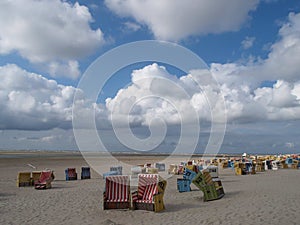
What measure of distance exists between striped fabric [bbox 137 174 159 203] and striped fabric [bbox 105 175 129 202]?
1.64 ft

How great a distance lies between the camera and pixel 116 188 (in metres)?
10.9

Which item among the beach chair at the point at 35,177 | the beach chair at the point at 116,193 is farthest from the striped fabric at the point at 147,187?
the beach chair at the point at 35,177

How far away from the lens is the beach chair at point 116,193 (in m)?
10.6

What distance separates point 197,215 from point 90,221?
127 inches

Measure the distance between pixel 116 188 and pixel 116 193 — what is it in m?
0.17

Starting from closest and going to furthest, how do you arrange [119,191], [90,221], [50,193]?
[90,221] < [119,191] < [50,193]

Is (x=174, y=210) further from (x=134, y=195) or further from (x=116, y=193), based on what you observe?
(x=116, y=193)

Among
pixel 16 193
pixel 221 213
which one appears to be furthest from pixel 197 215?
pixel 16 193

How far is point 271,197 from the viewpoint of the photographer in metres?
11.6

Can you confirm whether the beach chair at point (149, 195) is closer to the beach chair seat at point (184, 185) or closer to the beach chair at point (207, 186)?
the beach chair at point (207, 186)

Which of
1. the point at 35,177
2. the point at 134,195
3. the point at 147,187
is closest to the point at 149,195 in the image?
the point at 147,187

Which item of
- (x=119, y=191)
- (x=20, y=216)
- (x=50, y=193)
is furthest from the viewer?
(x=50, y=193)

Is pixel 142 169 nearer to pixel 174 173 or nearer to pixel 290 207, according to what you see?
pixel 174 173

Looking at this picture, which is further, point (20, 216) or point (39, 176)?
point (39, 176)
